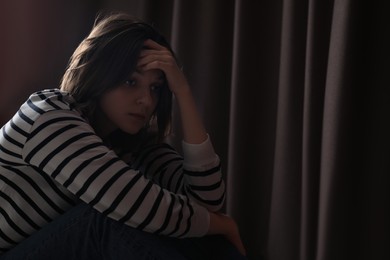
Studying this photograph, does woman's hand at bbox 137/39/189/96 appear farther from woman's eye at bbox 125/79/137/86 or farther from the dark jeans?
→ the dark jeans

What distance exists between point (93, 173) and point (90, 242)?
0.47ft

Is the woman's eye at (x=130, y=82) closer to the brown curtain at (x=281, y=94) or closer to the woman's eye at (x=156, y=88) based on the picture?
the woman's eye at (x=156, y=88)

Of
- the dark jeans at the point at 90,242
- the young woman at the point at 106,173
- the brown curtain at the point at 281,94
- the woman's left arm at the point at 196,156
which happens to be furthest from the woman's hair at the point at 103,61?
the brown curtain at the point at 281,94

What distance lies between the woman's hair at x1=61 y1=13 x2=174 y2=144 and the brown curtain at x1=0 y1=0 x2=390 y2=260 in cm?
53

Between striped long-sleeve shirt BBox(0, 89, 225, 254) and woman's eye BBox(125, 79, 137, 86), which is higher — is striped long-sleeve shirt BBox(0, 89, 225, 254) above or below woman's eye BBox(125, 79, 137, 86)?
below

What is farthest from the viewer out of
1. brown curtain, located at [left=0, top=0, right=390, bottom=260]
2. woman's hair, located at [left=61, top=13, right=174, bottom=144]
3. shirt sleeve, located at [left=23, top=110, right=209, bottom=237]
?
brown curtain, located at [left=0, top=0, right=390, bottom=260]

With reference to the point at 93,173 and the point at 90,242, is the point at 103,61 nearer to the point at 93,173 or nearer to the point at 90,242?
the point at 93,173

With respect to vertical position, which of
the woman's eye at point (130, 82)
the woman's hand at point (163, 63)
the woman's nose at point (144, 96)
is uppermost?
the woman's hand at point (163, 63)

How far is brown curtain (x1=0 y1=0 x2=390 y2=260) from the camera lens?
1294mm

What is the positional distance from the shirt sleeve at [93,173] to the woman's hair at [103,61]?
0.14m

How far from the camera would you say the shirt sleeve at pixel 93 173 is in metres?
0.91

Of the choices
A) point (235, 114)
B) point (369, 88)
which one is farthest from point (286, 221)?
point (369, 88)

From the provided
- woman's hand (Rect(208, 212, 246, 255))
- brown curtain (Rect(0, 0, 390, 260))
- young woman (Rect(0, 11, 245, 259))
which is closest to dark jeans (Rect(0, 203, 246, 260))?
young woman (Rect(0, 11, 245, 259))

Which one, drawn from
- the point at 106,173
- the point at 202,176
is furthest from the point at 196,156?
the point at 106,173
